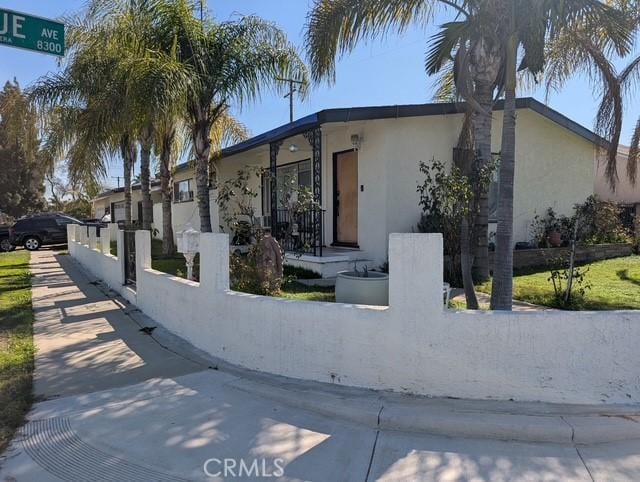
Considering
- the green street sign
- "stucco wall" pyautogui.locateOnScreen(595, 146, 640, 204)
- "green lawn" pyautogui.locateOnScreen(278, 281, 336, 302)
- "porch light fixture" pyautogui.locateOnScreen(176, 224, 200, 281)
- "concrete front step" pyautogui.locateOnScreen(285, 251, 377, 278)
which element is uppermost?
the green street sign

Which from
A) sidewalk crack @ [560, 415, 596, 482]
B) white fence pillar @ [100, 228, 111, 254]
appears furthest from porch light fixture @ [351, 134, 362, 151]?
sidewalk crack @ [560, 415, 596, 482]

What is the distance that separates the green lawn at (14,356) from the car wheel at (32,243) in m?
12.2

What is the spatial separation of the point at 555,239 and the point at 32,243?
71.7 feet

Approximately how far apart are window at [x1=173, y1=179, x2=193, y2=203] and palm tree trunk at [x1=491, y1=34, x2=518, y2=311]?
1525 cm

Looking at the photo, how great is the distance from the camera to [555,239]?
1076cm

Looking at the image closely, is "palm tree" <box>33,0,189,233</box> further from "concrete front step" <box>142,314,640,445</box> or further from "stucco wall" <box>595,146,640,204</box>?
"stucco wall" <box>595,146,640,204</box>

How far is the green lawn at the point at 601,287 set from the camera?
252 inches

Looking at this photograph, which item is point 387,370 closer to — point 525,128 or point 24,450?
point 24,450

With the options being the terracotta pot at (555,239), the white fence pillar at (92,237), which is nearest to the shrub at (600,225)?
the terracotta pot at (555,239)

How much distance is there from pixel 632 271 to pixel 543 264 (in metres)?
1.63

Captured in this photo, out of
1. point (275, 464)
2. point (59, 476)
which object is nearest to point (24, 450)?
point (59, 476)

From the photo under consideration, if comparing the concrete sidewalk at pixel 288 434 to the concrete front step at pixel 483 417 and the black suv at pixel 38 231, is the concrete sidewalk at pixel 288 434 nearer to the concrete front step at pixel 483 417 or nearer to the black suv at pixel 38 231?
the concrete front step at pixel 483 417

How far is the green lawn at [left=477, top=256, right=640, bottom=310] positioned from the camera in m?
6.39

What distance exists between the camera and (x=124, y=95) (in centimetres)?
812
